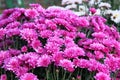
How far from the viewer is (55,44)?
2.34m

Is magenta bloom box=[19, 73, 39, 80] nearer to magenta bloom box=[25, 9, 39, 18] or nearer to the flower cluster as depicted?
the flower cluster

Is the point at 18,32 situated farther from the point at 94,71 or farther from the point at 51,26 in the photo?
the point at 94,71

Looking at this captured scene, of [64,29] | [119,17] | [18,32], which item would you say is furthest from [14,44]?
[119,17]

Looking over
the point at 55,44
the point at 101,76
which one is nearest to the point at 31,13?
the point at 55,44

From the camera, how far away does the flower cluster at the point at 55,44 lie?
2.24 meters

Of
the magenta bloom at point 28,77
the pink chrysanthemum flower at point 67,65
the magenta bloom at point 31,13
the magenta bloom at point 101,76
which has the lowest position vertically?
the magenta bloom at point 101,76

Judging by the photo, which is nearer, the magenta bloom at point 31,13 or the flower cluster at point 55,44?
the flower cluster at point 55,44

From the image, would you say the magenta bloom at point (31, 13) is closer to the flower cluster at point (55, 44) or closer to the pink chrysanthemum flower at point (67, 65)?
the flower cluster at point (55, 44)

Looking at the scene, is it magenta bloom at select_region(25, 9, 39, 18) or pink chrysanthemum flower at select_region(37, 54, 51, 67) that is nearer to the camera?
pink chrysanthemum flower at select_region(37, 54, 51, 67)

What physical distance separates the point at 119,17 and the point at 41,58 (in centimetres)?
214

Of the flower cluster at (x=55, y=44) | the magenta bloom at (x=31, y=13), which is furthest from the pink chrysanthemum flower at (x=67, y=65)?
the magenta bloom at (x=31, y=13)

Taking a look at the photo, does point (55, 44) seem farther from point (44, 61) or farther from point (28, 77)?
point (28, 77)

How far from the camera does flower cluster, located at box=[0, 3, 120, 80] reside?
2.24 meters

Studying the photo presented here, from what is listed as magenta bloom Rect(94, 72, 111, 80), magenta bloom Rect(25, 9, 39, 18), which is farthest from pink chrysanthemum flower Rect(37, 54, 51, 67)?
magenta bloom Rect(25, 9, 39, 18)
